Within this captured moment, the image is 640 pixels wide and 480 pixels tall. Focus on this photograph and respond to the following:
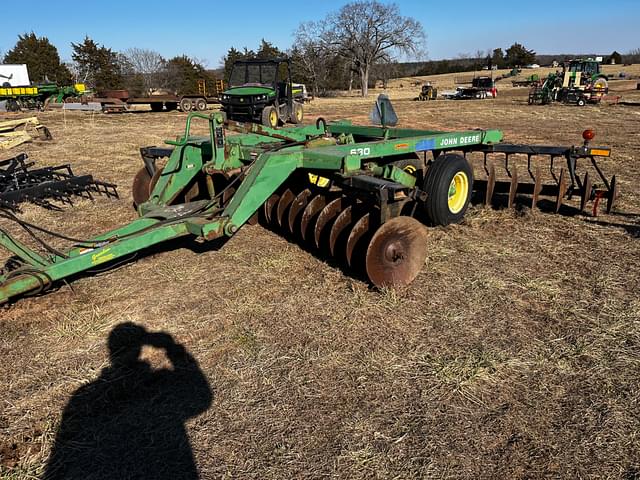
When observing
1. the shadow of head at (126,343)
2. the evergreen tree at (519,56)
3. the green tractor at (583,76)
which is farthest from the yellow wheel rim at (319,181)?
the evergreen tree at (519,56)

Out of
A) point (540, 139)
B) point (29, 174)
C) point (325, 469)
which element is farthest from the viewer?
point (540, 139)

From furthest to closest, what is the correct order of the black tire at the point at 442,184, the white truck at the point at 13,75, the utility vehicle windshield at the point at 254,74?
the white truck at the point at 13,75 < the utility vehicle windshield at the point at 254,74 < the black tire at the point at 442,184

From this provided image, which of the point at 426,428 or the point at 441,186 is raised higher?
the point at 441,186

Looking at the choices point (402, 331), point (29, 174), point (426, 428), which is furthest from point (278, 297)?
point (29, 174)

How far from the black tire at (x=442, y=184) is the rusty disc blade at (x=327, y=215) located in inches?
45.2

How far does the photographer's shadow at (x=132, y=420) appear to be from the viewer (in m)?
2.38

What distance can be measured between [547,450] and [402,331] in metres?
1.27

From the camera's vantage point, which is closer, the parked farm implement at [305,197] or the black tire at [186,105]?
the parked farm implement at [305,197]

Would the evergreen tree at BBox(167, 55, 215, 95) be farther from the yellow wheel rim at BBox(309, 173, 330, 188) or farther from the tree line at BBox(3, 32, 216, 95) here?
the yellow wheel rim at BBox(309, 173, 330, 188)

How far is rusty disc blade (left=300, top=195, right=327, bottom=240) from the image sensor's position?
478 centimetres

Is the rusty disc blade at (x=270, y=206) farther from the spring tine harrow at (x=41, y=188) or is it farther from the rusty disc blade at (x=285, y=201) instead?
the spring tine harrow at (x=41, y=188)

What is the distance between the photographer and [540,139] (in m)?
13.1

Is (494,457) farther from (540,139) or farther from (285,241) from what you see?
(540,139)

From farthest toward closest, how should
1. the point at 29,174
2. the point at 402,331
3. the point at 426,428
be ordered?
the point at 29,174 < the point at 402,331 < the point at 426,428
